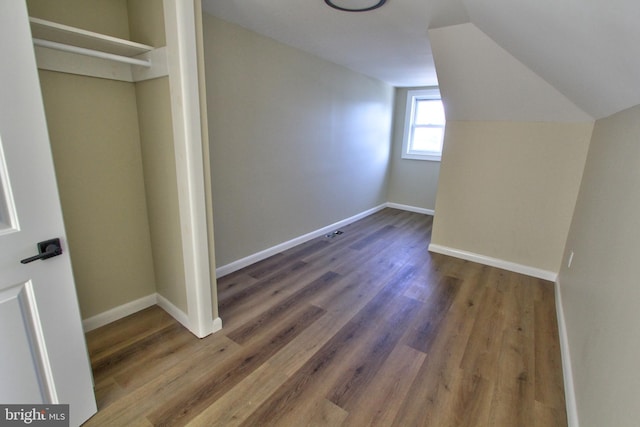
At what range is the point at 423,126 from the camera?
5.49 m

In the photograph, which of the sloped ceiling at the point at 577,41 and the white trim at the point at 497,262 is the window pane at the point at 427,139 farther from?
the sloped ceiling at the point at 577,41

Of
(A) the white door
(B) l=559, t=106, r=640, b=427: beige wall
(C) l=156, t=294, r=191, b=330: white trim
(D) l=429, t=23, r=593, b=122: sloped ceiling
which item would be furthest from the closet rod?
(B) l=559, t=106, r=640, b=427: beige wall

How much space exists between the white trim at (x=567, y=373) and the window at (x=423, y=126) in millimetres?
3454

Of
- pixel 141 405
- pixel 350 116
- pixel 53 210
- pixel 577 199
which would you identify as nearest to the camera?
pixel 53 210

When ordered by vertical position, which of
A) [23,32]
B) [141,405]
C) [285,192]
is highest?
[23,32]

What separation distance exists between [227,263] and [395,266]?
5.81 ft

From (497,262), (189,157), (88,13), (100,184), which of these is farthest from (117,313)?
(497,262)

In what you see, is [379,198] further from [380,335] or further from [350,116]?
[380,335]

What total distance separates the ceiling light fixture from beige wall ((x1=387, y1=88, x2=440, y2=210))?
12.0 ft

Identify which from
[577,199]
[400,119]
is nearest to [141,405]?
[577,199]

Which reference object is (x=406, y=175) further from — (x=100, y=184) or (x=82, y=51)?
(x=82, y=51)

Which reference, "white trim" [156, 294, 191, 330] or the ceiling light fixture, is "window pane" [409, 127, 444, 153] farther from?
"white trim" [156, 294, 191, 330]

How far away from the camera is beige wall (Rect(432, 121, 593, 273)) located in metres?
2.98

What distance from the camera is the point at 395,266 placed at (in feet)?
11.0
